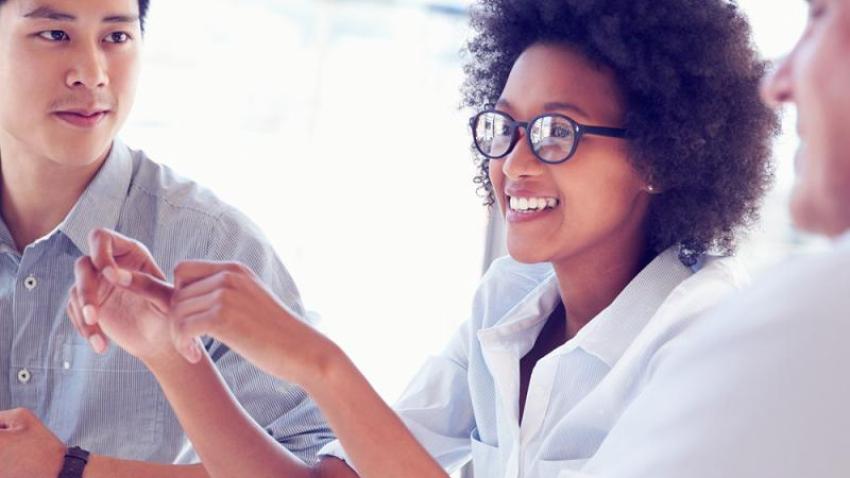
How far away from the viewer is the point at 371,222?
4.06 meters

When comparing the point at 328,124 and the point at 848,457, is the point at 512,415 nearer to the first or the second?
the point at 848,457

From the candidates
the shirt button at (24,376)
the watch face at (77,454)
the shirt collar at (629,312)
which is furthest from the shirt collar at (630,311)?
the shirt button at (24,376)

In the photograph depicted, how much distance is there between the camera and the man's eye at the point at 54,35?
208 cm

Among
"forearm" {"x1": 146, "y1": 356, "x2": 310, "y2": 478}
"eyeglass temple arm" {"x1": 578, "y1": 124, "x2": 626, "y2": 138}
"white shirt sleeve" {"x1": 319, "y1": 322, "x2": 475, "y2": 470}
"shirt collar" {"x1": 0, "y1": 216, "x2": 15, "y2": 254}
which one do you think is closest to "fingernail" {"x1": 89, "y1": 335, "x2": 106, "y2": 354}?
"forearm" {"x1": 146, "y1": 356, "x2": 310, "y2": 478}

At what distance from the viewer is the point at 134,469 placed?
1.80m

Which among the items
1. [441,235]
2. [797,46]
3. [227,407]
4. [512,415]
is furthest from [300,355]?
[441,235]

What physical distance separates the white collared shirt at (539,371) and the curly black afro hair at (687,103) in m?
0.08

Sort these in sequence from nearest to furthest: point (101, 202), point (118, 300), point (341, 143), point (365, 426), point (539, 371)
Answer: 1. point (365, 426)
2. point (118, 300)
3. point (539, 371)
4. point (101, 202)
5. point (341, 143)

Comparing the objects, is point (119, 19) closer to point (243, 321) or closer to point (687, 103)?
point (243, 321)

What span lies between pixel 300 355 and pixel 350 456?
19 cm

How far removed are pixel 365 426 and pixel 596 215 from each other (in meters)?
0.49

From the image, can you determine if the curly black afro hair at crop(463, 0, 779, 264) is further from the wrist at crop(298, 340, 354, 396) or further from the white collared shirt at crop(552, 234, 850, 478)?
the white collared shirt at crop(552, 234, 850, 478)

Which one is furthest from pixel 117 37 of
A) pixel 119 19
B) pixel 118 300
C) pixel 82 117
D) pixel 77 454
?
pixel 77 454

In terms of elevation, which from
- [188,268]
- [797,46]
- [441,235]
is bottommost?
[441,235]
